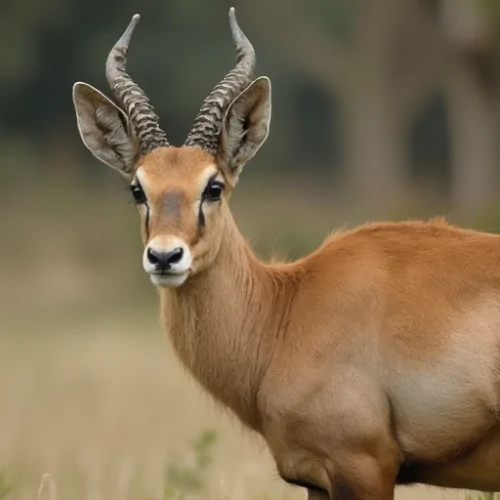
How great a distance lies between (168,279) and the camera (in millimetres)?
10984

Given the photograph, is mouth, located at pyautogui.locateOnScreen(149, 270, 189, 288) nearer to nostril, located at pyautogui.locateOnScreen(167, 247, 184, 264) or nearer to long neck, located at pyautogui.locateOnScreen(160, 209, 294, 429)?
nostril, located at pyautogui.locateOnScreen(167, 247, 184, 264)

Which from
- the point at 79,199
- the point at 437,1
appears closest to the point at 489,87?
the point at 437,1

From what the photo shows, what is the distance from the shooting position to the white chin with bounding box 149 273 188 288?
432 inches

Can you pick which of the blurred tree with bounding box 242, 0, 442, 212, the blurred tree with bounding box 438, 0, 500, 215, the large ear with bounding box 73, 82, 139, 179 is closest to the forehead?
the large ear with bounding box 73, 82, 139, 179

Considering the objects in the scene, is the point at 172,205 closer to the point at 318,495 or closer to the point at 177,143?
the point at 318,495

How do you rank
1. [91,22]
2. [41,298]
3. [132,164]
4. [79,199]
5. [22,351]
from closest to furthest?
[132,164] < [22,351] < [41,298] < [79,199] < [91,22]

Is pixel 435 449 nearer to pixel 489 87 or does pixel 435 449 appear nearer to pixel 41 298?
pixel 41 298

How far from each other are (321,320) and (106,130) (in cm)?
230

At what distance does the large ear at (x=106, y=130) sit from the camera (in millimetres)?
12078

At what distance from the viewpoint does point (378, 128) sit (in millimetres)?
56906

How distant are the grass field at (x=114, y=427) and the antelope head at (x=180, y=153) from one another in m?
1.59

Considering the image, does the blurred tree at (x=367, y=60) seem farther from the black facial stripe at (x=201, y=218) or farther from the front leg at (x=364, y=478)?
the front leg at (x=364, y=478)

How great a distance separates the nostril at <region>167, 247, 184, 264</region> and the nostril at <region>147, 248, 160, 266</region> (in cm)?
8

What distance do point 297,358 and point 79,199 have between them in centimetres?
4045
